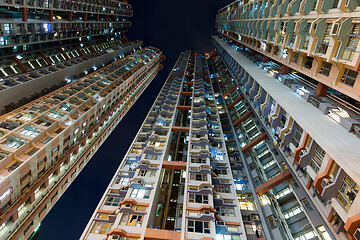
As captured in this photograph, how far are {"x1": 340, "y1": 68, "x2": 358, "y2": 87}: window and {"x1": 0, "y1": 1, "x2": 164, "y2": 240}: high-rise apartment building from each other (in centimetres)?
4099

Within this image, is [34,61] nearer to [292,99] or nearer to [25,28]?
[25,28]

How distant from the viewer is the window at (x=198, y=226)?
2545 centimetres

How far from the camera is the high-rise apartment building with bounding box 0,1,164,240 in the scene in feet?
94.2

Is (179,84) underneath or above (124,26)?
underneath

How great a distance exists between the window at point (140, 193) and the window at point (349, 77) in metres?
28.9

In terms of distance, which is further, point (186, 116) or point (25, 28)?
point (186, 116)

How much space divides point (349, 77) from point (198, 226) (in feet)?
80.8

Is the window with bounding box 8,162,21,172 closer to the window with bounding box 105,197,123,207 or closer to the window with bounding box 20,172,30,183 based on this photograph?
the window with bounding box 20,172,30,183

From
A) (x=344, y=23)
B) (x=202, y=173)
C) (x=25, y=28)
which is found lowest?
(x=202, y=173)

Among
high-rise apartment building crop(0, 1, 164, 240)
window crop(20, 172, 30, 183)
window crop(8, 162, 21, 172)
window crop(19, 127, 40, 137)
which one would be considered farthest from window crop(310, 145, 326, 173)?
window crop(19, 127, 40, 137)

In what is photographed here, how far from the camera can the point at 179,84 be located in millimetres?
73875

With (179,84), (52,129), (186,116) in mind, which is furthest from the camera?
(179,84)

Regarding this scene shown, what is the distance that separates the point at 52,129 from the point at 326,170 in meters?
39.3

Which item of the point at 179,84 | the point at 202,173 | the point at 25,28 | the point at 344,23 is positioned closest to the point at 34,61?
the point at 25,28
